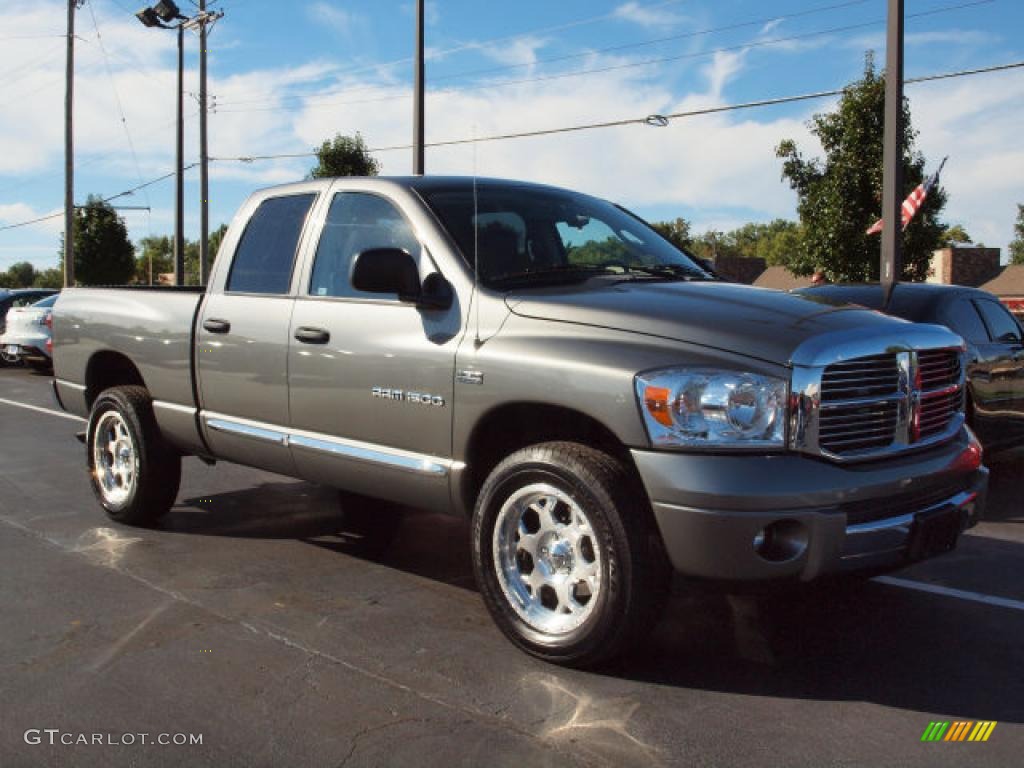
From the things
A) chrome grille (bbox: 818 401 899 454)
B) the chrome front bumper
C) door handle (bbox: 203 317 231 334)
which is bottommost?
the chrome front bumper

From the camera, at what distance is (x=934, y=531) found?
3662 millimetres

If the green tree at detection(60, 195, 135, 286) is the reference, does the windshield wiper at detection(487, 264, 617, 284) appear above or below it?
below

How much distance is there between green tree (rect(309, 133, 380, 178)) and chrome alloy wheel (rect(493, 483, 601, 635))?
923 inches

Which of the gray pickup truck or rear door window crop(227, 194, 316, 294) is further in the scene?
rear door window crop(227, 194, 316, 294)

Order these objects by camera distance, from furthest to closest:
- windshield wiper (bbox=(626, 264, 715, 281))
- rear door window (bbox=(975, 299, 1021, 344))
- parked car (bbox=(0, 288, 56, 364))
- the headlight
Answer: parked car (bbox=(0, 288, 56, 364)) → rear door window (bbox=(975, 299, 1021, 344)) → windshield wiper (bbox=(626, 264, 715, 281)) → the headlight

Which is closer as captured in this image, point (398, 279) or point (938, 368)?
point (938, 368)

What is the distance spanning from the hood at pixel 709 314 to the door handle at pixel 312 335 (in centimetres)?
103

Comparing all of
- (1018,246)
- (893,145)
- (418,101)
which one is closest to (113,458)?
(893,145)

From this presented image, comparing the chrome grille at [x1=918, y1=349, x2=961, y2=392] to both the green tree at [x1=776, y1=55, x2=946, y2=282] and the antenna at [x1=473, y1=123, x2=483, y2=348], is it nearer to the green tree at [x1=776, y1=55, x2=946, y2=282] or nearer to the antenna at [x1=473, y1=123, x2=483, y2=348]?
the antenna at [x1=473, y1=123, x2=483, y2=348]

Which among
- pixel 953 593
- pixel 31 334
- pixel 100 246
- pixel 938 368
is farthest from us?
pixel 100 246

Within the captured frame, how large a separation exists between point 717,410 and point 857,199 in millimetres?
18405

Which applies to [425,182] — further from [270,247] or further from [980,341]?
[980,341]

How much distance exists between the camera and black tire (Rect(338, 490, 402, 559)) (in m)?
5.83

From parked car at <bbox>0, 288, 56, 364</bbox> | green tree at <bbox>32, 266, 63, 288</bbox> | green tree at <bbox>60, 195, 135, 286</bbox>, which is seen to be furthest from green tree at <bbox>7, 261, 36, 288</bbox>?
parked car at <bbox>0, 288, 56, 364</bbox>
